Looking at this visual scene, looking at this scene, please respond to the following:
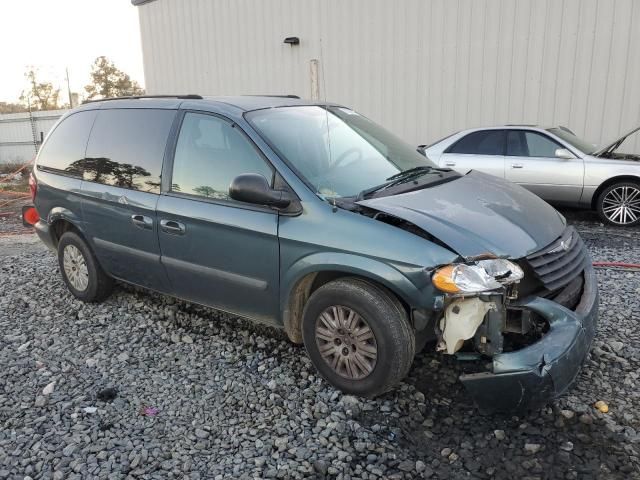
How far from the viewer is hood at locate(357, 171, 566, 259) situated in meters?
2.73

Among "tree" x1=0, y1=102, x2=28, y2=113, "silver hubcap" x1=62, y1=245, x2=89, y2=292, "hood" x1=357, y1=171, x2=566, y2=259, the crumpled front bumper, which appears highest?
"hood" x1=357, y1=171, x2=566, y2=259

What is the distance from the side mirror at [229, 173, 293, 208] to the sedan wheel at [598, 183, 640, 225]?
5916 mm

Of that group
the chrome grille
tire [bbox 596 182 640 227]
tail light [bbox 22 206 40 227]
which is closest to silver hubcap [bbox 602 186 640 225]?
tire [bbox 596 182 640 227]

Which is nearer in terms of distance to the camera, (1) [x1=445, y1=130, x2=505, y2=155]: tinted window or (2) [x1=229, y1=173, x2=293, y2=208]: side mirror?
(2) [x1=229, y1=173, x2=293, y2=208]: side mirror

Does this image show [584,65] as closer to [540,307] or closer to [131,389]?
[540,307]

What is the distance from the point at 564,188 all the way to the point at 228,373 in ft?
19.6

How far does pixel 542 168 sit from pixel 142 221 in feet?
19.6

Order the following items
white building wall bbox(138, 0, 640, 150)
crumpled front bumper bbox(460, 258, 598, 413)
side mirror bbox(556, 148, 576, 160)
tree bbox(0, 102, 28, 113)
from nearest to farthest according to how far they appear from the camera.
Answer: crumpled front bumper bbox(460, 258, 598, 413) < side mirror bbox(556, 148, 576, 160) < white building wall bbox(138, 0, 640, 150) < tree bbox(0, 102, 28, 113)

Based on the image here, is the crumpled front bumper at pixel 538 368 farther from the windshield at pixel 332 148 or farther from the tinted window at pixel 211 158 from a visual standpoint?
the tinted window at pixel 211 158

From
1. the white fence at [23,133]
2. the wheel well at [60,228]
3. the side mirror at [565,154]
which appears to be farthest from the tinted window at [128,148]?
the white fence at [23,133]

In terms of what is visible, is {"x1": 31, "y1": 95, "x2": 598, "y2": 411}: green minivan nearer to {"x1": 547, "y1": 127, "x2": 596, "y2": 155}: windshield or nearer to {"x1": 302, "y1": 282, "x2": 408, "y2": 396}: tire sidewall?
{"x1": 302, "y1": 282, "x2": 408, "y2": 396}: tire sidewall

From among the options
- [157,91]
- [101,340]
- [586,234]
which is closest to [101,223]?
[101,340]

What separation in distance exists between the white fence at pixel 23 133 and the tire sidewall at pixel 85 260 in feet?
45.5

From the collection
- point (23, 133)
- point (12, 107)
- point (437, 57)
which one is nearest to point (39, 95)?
point (12, 107)
